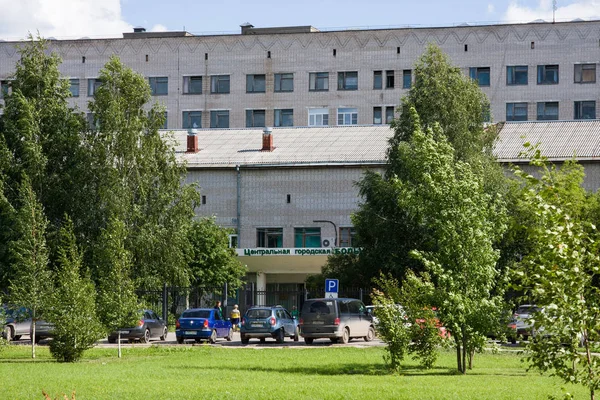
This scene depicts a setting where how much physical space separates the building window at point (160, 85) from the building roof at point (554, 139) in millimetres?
30109

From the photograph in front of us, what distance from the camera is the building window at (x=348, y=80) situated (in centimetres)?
8950

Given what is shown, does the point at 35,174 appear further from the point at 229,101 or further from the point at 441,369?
the point at 229,101

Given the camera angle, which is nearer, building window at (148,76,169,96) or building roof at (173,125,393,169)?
building roof at (173,125,393,169)

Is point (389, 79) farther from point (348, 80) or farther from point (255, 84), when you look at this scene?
point (255, 84)

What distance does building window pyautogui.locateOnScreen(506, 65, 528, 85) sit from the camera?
283 feet

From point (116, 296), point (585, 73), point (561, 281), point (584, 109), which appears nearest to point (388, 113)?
point (584, 109)

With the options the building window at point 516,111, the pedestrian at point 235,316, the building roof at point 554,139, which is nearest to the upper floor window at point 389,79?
the building window at point 516,111

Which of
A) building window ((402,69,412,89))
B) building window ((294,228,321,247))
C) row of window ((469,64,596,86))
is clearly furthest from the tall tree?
row of window ((469,64,596,86))

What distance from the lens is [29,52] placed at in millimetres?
56312

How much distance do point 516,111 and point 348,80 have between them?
13.3 metres

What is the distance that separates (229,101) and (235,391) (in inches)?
2764

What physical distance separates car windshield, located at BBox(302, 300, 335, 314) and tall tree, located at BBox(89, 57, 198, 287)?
12255mm

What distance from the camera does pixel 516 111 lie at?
86.6 m

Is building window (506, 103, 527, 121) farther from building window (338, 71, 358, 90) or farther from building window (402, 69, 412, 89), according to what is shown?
building window (338, 71, 358, 90)
